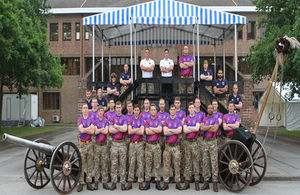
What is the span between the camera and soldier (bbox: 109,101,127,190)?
744 cm

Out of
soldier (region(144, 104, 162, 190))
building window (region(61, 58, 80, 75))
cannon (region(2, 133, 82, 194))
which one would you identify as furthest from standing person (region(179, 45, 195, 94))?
building window (region(61, 58, 80, 75))

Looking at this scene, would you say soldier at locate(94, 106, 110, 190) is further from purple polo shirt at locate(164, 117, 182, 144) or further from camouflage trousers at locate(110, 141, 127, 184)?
purple polo shirt at locate(164, 117, 182, 144)

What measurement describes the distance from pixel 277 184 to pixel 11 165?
27.1 ft

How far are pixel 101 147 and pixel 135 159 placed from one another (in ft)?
2.79

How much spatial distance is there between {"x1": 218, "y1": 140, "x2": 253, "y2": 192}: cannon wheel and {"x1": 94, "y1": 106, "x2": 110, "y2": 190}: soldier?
265 centimetres

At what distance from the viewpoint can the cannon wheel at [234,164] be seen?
22.9ft

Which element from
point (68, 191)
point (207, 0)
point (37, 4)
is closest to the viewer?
point (68, 191)

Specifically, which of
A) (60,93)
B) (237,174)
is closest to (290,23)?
(237,174)

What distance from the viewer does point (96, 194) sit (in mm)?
7020

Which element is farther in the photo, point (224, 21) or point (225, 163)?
point (224, 21)

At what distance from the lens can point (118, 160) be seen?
754cm

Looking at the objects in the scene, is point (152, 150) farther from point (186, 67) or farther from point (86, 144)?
point (186, 67)

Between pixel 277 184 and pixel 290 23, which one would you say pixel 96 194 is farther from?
pixel 290 23

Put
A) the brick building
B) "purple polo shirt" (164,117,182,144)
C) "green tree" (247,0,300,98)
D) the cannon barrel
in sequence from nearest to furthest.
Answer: the cannon barrel
"purple polo shirt" (164,117,182,144)
"green tree" (247,0,300,98)
the brick building
